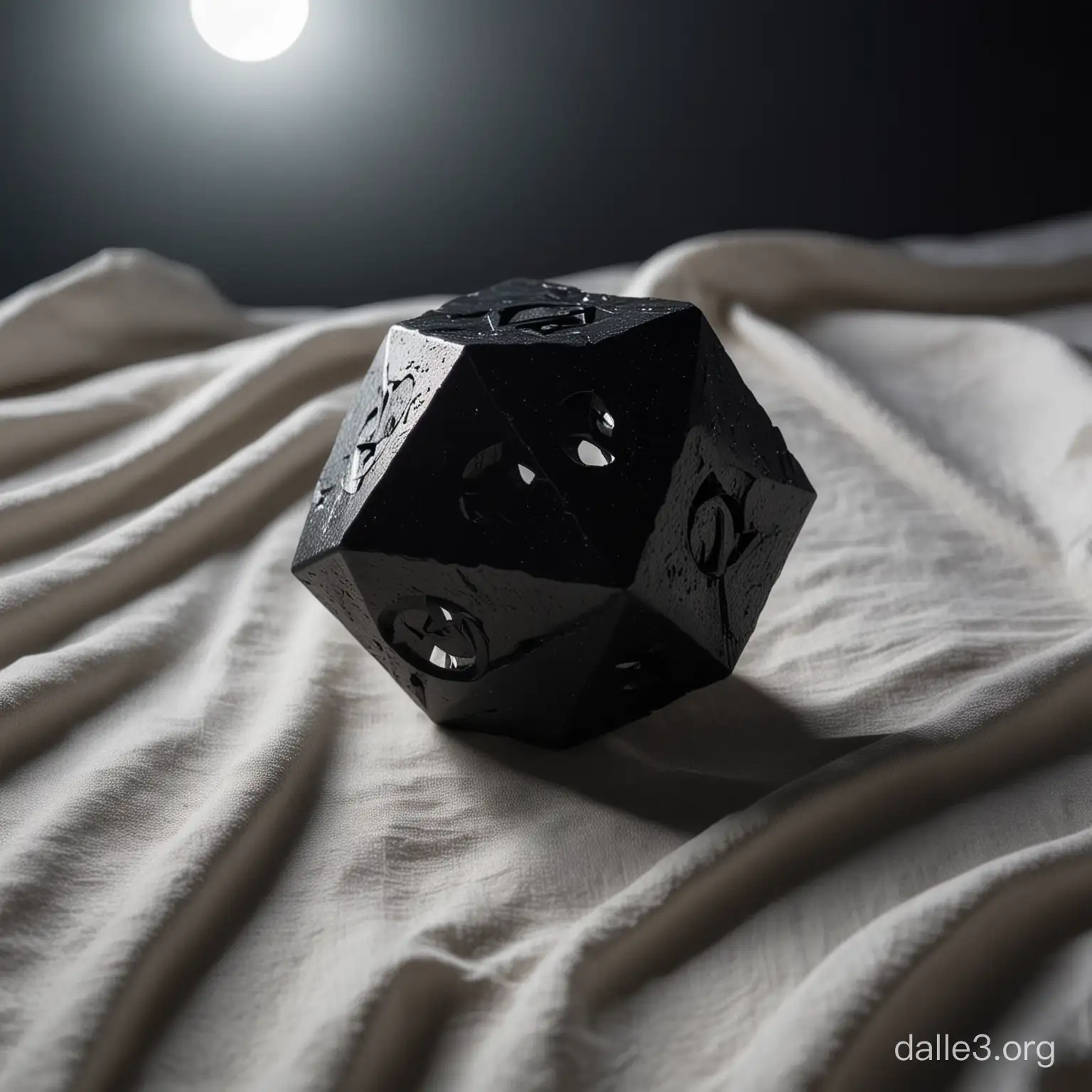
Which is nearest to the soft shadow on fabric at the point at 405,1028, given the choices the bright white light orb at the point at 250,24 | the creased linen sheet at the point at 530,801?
the creased linen sheet at the point at 530,801

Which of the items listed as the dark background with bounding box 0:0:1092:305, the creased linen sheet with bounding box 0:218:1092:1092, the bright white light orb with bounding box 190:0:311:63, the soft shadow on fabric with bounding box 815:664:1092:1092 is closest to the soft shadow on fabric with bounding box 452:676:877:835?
the creased linen sheet with bounding box 0:218:1092:1092

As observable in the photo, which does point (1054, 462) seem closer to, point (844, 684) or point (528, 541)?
point (844, 684)

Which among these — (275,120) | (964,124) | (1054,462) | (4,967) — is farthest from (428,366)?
(964,124)

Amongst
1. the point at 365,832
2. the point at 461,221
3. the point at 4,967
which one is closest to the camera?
the point at 4,967

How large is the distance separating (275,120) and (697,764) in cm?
154

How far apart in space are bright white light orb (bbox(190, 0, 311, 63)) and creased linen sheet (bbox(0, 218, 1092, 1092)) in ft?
1.99

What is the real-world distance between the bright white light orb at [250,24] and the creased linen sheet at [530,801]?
61 centimetres

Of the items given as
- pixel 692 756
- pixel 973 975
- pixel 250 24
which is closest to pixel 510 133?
pixel 250 24

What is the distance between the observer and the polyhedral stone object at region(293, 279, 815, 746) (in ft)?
2.21

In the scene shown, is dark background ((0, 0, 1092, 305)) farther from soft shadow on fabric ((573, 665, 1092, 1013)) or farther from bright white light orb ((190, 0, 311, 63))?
soft shadow on fabric ((573, 665, 1092, 1013))

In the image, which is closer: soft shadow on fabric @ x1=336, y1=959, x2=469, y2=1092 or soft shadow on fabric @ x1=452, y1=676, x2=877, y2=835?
soft shadow on fabric @ x1=336, y1=959, x2=469, y2=1092

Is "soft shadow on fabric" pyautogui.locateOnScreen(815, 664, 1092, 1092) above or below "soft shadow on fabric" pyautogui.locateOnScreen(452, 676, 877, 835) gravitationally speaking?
below

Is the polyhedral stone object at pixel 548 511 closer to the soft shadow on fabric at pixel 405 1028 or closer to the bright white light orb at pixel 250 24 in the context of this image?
the soft shadow on fabric at pixel 405 1028

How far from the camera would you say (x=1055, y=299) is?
151cm
